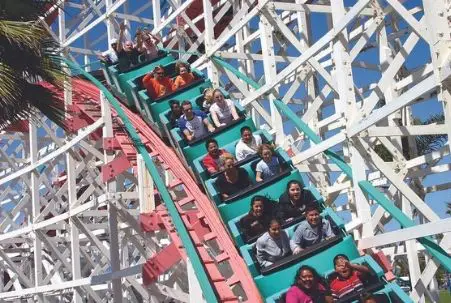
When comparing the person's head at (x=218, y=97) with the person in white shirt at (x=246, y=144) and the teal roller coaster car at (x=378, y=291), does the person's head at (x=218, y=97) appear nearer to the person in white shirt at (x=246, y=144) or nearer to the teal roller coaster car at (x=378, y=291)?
the person in white shirt at (x=246, y=144)

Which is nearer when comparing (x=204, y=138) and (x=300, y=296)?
(x=300, y=296)

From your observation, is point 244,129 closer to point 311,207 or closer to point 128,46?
A: point 311,207

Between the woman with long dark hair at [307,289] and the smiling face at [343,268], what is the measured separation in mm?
170

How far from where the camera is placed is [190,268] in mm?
5289

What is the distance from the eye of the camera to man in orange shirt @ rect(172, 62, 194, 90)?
26.4 ft

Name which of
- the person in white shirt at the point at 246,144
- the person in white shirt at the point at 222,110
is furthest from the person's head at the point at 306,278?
the person in white shirt at the point at 222,110

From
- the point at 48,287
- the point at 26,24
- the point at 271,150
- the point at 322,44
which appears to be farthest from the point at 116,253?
the point at 322,44

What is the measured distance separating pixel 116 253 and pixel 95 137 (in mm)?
Answer: 2374

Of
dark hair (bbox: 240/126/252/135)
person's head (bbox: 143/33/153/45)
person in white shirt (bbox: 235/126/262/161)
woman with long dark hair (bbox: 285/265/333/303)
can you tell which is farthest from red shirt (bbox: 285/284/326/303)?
person's head (bbox: 143/33/153/45)

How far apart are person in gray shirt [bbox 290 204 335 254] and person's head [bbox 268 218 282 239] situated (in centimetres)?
13

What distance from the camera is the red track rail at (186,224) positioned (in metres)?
5.37

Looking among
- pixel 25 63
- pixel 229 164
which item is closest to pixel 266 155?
pixel 229 164

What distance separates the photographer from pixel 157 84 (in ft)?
26.2

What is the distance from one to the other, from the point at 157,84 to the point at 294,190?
3066mm
